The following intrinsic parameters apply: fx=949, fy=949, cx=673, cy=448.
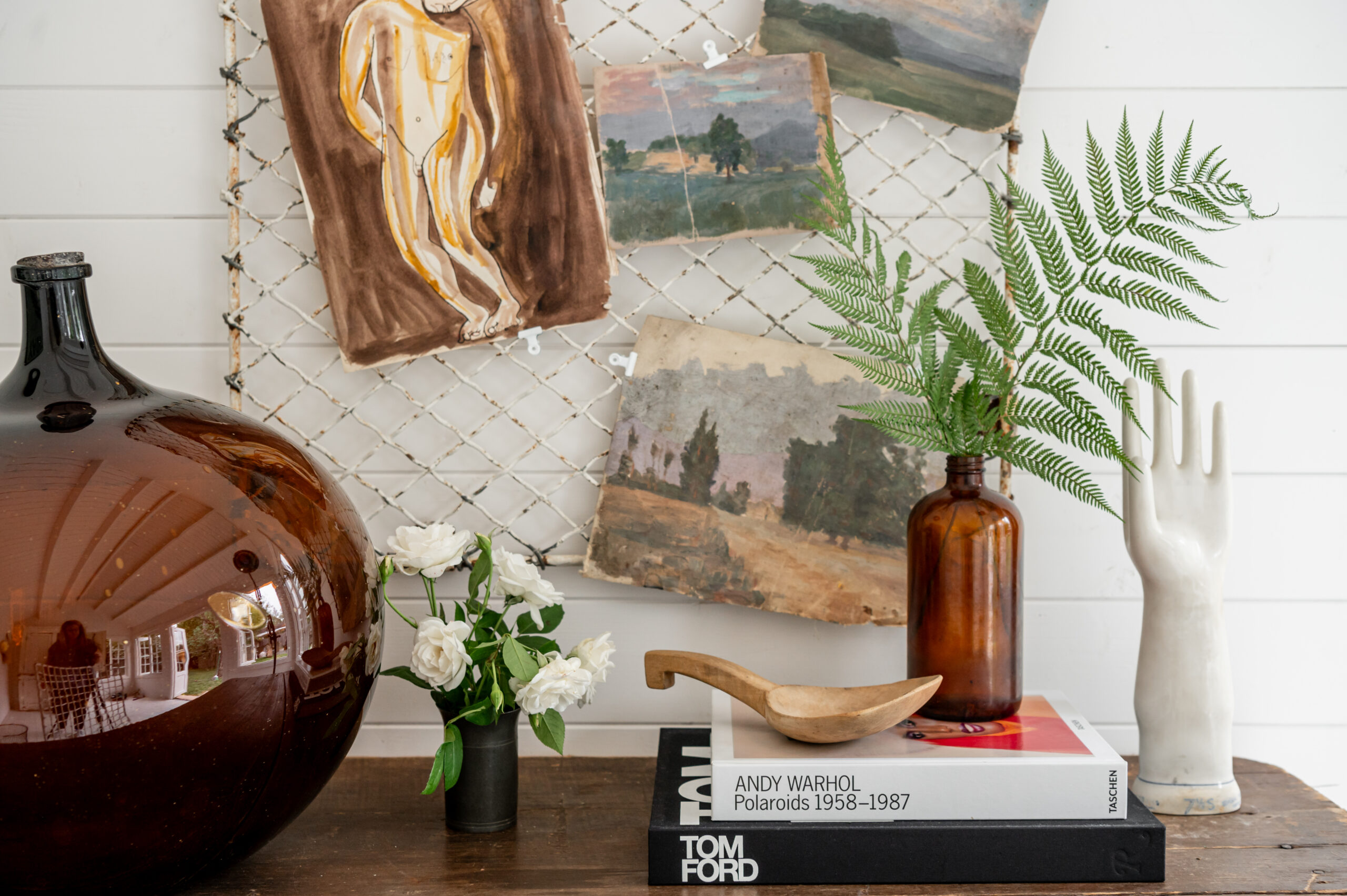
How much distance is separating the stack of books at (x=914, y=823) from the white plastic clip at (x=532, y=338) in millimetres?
429

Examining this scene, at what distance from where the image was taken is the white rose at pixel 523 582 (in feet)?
2.55

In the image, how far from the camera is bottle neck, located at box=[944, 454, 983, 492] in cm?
77

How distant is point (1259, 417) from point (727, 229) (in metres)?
0.55

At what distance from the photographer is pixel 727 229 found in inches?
35.4

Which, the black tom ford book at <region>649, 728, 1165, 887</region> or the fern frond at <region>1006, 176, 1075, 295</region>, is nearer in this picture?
the black tom ford book at <region>649, 728, 1165, 887</region>

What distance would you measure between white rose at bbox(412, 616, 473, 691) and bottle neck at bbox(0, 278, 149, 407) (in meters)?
0.27

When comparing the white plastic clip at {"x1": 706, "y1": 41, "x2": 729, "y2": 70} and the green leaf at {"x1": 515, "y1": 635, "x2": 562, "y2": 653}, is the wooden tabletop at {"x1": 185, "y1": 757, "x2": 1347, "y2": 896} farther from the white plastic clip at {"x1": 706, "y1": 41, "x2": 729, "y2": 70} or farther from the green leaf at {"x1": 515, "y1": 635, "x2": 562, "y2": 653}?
the white plastic clip at {"x1": 706, "y1": 41, "x2": 729, "y2": 70}

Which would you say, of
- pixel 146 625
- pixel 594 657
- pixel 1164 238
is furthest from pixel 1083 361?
pixel 146 625

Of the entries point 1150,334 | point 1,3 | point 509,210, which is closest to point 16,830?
point 509,210

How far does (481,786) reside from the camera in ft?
2.50

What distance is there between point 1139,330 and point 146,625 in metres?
0.87

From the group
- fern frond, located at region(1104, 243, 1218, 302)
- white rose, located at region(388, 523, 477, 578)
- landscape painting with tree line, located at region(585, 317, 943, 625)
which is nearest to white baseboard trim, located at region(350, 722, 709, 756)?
landscape painting with tree line, located at region(585, 317, 943, 625)

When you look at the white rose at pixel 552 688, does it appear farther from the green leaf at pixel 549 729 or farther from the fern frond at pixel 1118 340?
the fern frond at pixel 1118 340

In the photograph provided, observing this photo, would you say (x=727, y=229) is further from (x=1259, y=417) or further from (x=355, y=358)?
(x=1259, y=417)
